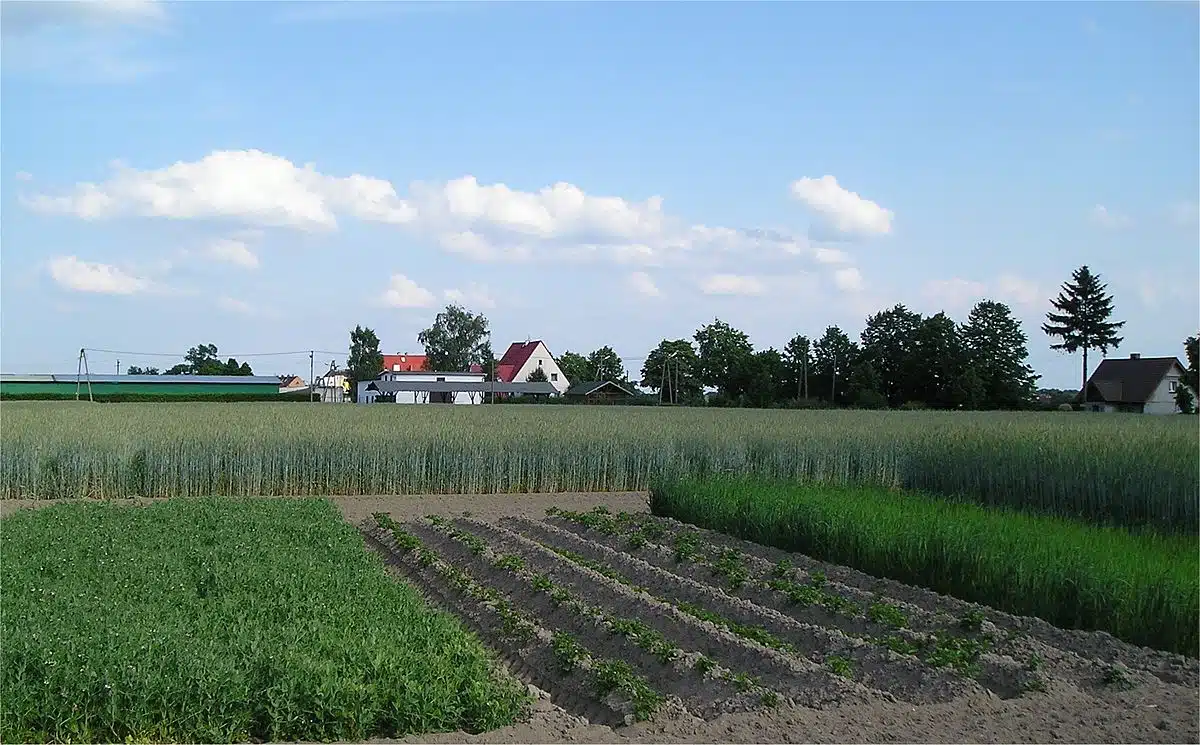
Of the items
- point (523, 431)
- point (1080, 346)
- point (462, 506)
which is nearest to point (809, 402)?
point (523, 431)

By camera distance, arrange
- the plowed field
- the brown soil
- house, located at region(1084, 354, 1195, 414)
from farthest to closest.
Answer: house, located at region(1084, 354, 1195, 414) < the plowed field < the brown soil

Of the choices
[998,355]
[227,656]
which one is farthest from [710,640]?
[998,355]

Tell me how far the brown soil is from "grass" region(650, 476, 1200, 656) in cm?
34

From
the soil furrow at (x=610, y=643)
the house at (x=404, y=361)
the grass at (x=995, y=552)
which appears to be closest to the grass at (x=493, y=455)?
the grass at (x=995, y=552)

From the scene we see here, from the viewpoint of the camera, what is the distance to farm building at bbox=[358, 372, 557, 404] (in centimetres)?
8625

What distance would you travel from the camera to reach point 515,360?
118688 millimetres

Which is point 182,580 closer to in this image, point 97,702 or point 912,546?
point 97,702

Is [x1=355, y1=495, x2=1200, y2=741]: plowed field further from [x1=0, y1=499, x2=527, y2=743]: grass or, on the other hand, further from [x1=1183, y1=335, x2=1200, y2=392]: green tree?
[x1=1183, y1=335, x2=1200, y2=392]: green tree

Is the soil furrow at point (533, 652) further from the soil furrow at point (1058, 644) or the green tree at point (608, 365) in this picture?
the green tree at point (608, 365)

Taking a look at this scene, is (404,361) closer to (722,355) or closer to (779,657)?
(722,355)

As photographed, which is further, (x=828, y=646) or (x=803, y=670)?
(x=828, y=646)

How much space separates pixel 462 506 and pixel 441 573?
774 cm

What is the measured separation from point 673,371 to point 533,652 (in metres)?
92.4

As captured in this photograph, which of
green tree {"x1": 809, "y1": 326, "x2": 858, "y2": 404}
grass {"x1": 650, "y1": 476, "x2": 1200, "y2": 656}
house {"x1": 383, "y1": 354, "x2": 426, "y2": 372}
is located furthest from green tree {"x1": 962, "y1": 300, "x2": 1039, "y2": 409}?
house {"x1": 383, "y1": 354, "x2": 426, "y2": 372}
